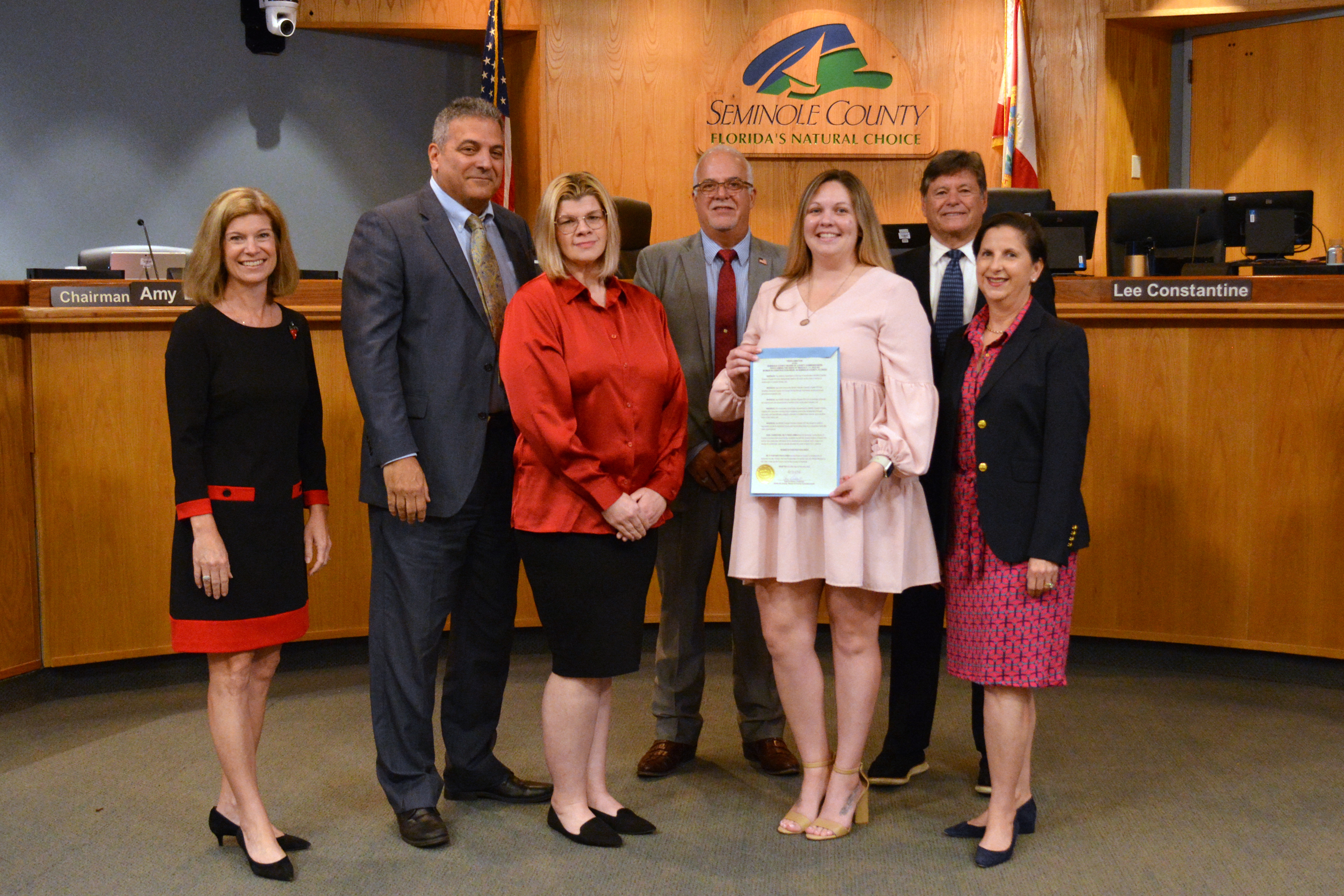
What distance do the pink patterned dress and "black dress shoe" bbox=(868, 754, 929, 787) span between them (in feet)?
1.67

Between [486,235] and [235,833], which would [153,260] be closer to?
[486,235]

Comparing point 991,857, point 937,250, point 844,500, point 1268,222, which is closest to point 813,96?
point 1268,222

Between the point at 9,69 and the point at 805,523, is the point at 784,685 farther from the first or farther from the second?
the point at 9,69

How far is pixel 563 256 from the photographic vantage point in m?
2.54

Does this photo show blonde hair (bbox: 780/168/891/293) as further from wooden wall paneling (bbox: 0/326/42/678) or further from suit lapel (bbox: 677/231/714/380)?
wooden wall paneling (bbox: 0/326/42/678)

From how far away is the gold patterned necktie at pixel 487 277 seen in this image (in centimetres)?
267

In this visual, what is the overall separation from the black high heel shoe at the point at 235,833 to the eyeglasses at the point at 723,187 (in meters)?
1.89

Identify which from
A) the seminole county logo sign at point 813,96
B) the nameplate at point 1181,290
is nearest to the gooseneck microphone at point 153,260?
the seminole county logo sign at point 813,96

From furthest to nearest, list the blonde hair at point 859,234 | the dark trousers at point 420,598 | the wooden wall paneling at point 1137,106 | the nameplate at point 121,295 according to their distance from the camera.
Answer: the wooden wall paneling at point 1137,106 < the nameplate at point 121,295 < the dark trousers at point 420,598 < the blonde hair at point 859,234

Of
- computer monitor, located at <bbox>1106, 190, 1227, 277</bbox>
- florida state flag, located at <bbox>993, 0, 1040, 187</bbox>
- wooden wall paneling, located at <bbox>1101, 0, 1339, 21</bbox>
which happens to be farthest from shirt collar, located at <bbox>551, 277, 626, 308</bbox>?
wooden wall paneling, located at <bbox>1101, 0, 1339, 21</bbox>

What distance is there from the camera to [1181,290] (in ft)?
12.2

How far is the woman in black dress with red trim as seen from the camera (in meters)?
2.34

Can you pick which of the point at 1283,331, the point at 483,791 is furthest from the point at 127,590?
the point at 1283,331

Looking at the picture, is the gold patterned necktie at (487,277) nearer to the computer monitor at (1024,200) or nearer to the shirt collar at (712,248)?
the shirt collar at (712,248)
